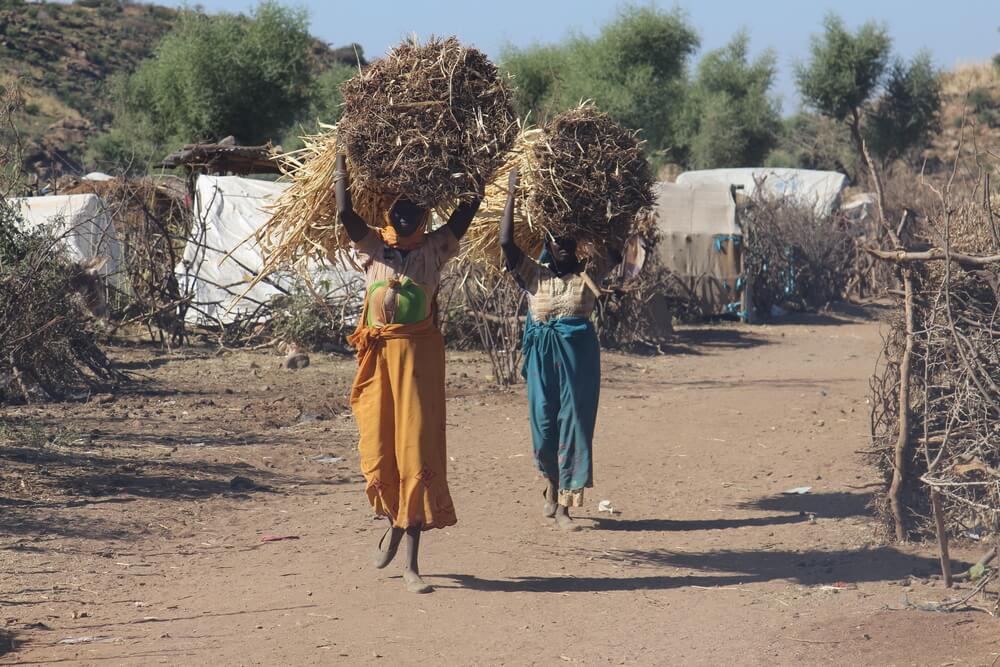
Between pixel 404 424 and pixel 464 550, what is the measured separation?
3.75 feet

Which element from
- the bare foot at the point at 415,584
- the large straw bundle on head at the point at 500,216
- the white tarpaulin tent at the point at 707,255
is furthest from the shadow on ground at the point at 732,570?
the white tarpaulin tent at the point at 707,255

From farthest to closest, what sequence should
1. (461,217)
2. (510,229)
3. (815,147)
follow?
(815,147) < (510,229) < (461,217)

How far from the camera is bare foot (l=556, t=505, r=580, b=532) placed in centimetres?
636

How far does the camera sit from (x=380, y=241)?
5.16 meters

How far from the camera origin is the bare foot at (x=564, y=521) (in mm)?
6363

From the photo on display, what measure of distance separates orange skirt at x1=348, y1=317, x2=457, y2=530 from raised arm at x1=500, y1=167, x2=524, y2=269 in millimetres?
908

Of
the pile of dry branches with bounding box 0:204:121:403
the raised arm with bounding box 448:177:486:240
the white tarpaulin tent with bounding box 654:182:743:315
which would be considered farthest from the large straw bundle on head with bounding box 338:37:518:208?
the white tarpaulin tent with bounding box 654:182:743:315

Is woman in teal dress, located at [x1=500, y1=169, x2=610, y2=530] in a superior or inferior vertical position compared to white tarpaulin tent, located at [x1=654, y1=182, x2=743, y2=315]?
inferior

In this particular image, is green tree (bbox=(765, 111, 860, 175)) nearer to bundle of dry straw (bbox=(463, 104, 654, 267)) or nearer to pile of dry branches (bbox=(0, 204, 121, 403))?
pile of dry branches (bbox=(0, 204, 121, 403))

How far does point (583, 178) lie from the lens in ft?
18.9

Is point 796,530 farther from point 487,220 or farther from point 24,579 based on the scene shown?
point 24,579

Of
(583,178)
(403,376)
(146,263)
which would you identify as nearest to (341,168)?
(403,376)

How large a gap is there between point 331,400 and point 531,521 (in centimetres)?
407

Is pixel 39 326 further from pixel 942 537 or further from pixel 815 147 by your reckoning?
pixel 815 147
